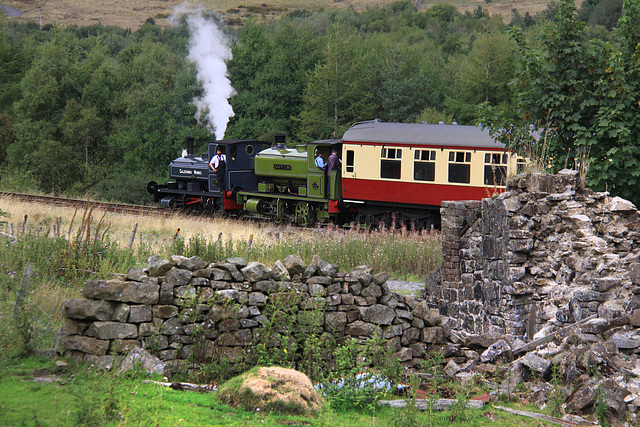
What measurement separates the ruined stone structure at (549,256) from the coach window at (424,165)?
29.7ft

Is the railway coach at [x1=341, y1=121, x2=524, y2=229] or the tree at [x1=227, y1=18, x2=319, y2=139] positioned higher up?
the tree at [x1=227, y1=18, x2=319, y2=139]

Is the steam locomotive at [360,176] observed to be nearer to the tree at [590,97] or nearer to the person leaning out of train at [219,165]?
the person leaning out of train at [219,165]

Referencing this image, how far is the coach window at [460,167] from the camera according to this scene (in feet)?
60.4

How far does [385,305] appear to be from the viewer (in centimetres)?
820

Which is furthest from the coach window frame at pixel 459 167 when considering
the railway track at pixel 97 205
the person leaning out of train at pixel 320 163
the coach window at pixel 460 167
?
the railway track at pixel 97 205

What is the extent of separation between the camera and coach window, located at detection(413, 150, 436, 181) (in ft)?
62.2

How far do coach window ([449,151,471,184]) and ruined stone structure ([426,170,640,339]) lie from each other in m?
8.63

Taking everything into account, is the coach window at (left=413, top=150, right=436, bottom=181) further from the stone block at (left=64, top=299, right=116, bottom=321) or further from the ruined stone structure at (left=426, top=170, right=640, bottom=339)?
the stone block at (left=64, top=299, right=116, bottom=321)

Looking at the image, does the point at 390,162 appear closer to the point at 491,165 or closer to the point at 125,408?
the point at 491,165

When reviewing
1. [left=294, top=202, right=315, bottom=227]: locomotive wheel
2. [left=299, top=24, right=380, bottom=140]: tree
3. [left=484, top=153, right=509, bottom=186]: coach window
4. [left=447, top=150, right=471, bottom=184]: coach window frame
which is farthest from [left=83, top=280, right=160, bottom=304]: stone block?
[left=299, top=24, right=380, bottom=140]: tree

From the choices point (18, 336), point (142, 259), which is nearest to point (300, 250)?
point (142, 259)

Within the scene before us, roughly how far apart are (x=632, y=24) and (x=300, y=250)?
772 centimetres

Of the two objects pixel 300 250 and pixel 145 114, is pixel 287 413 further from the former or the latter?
pixel 145 114

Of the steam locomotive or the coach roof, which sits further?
the steam locomotive
